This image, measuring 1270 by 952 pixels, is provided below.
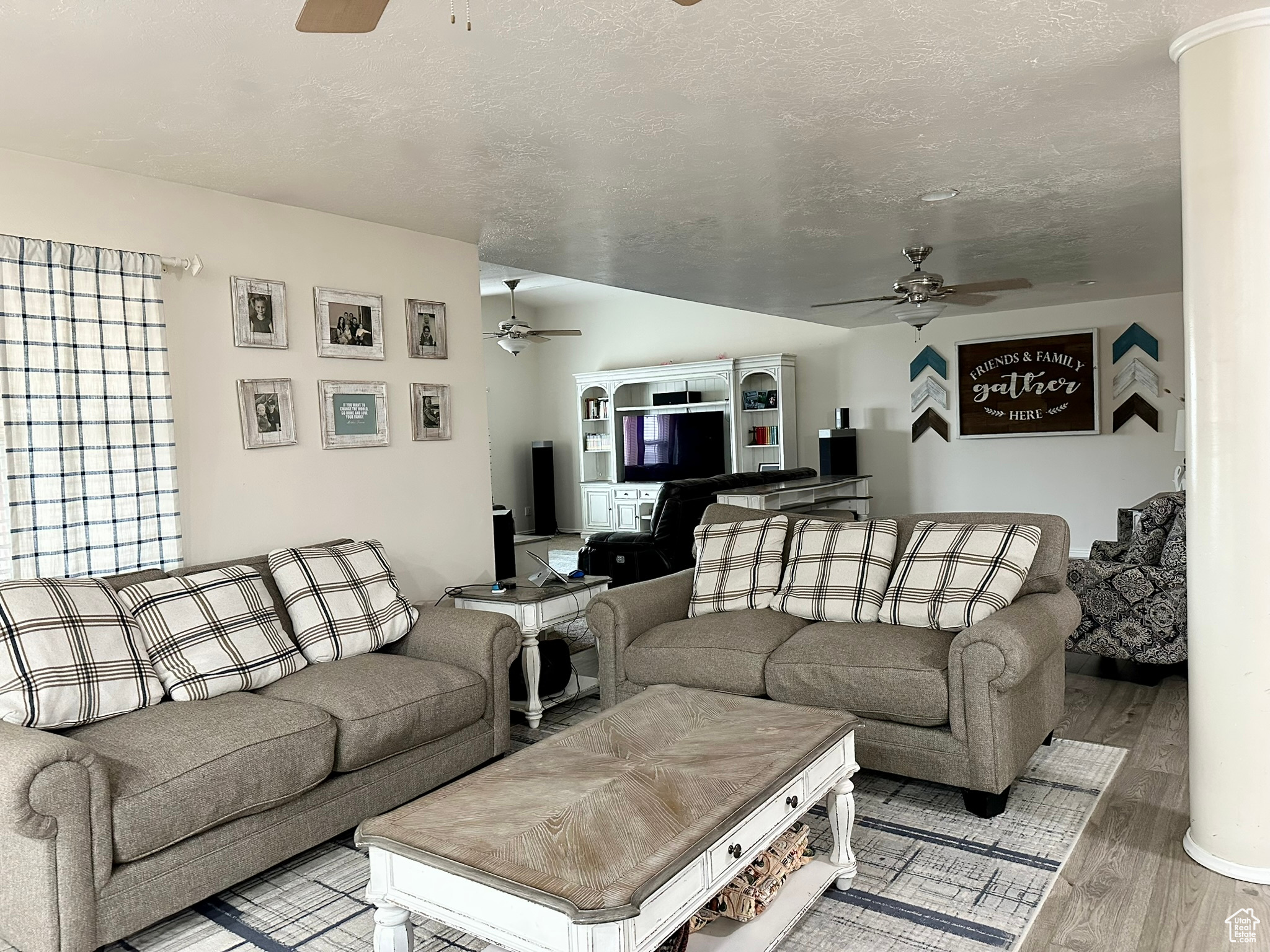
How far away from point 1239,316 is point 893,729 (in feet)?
5.26

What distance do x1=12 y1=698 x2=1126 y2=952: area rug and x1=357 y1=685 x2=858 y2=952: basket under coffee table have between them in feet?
0.53

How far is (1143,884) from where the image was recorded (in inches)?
96.8

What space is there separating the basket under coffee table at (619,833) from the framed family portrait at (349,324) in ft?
7.40

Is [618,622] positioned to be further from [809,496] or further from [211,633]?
[809,496]

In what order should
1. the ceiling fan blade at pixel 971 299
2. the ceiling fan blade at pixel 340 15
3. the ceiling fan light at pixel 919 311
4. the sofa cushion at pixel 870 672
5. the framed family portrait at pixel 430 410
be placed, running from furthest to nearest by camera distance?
1. the ceiling fan blade at pixel 971 299
2. the ceiling fan light at pixel 919 311
3. the framed family portrait at pixel 430 410
4. the sofa cushion at pixel 870 672
5. the ceiling fan blade at pixel 340 15

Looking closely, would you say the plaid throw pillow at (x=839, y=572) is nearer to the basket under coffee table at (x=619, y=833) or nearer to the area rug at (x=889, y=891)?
the area rug at (x=889, y=891)

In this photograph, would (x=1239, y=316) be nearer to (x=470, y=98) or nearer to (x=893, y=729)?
(x=893, y=729)

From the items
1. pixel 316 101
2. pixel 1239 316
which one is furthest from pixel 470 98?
pixel 1239 316

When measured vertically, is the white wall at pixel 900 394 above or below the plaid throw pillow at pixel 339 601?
above

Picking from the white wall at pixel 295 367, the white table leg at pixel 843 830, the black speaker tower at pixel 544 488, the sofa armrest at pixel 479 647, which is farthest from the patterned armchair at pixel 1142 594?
the black speaker tower at pixel 544 488

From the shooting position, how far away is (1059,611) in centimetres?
326

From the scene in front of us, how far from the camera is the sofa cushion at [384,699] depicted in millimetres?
2811

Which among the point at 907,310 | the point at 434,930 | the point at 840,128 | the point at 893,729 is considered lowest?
the point at 434,930

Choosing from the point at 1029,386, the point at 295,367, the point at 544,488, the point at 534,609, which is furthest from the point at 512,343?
the point at 1029,386
